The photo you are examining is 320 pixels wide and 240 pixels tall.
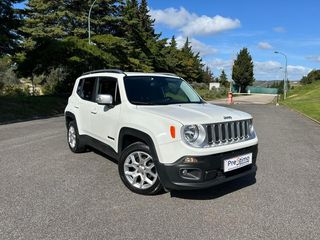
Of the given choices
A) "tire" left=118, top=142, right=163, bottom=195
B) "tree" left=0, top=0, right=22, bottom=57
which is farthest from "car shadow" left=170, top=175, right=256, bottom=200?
"tree" left=0, top=0, right=22, bottom=57

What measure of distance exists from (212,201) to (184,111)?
131cm

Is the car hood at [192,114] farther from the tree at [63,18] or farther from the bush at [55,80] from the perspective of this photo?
the tree at [63,18]

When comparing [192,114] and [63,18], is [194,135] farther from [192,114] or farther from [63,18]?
[63,18]

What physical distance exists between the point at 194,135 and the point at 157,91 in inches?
63.7

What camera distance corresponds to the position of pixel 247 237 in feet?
12.4

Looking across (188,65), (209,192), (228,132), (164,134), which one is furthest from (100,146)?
(188,65)

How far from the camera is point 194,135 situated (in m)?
4.49

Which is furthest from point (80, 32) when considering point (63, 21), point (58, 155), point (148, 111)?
point (148, 111)

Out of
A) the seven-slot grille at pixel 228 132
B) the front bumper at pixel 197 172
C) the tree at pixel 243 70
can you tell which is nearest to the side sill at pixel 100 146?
the front bumper at pixel 197 172

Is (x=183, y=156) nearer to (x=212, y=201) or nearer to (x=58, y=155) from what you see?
(x=212, y=201)

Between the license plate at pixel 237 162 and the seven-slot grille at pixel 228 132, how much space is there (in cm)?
25

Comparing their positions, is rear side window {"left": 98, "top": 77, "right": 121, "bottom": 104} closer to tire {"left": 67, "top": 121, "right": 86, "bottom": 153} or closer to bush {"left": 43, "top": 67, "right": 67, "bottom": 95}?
tire {"left": 67, "top": 121, "right": 86, "bottom": 153}

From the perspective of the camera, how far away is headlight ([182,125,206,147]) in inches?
175

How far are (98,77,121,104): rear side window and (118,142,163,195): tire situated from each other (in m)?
0.95
